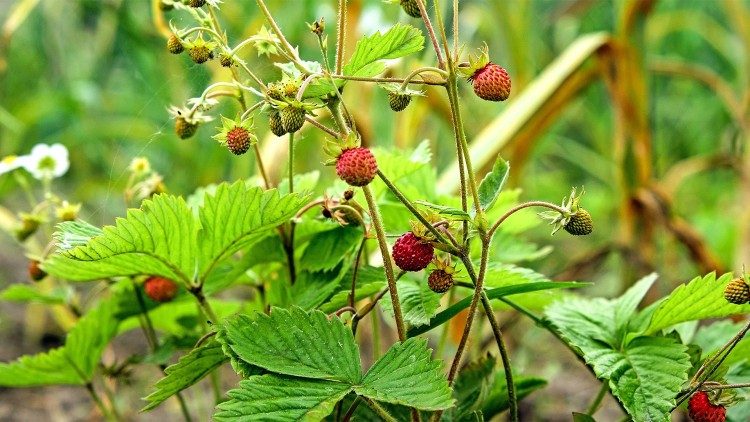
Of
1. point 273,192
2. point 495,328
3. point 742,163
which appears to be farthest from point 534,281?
point 742,163

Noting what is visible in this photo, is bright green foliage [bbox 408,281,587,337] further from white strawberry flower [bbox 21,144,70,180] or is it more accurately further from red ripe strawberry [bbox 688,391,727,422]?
white strawberry flower [bbox 21,144,70,180]

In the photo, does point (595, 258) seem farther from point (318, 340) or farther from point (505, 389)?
point (318, 340)

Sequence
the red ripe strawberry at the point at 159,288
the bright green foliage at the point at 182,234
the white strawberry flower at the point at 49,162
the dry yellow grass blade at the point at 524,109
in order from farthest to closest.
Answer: the dry yellow grass blade at the point at 524,109
the white strawberry flower at the point at 49,162
the red ripe strawberry at the point at 159,288
the bright green foliage at the point at 182,234

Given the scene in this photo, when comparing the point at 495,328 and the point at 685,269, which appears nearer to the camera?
the point at 495,328

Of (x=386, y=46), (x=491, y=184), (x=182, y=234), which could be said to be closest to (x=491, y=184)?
(x=491, y=184)

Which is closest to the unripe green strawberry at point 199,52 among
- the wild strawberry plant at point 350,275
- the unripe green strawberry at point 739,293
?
the wild strawberry plant at point 350,275

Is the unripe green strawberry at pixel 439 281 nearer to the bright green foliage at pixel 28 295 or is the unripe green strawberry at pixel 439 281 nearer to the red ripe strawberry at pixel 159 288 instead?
the red ripe strawberry at pixel 159 288
